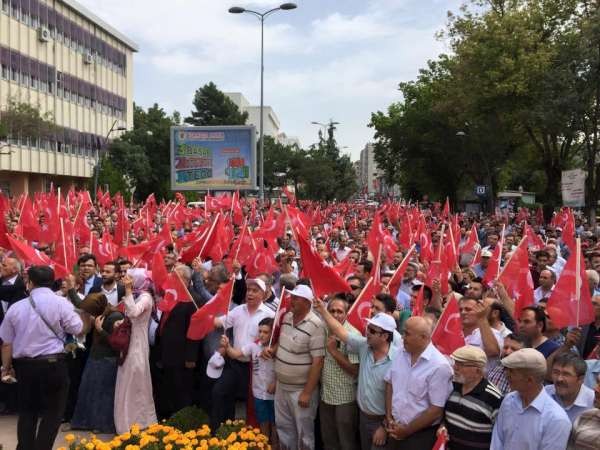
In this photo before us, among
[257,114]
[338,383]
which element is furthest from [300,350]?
[257,114]

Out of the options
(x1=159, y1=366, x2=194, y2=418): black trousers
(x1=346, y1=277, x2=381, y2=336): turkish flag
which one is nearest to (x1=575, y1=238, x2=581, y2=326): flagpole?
(x1=346, y1=277, x2=381, y2=336): turkish flag

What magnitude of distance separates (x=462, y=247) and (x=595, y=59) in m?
13.3

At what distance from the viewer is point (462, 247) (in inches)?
516

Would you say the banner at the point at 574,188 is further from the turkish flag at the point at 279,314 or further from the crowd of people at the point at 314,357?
the turkish flag at the point at 279,314

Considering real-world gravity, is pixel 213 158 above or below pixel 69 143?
below

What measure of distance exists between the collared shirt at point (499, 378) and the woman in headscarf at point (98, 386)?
358cm

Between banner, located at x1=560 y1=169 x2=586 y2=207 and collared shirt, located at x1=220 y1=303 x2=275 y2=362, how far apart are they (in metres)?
16.7

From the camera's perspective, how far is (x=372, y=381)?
188 inches

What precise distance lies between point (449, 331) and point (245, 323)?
1769 mm

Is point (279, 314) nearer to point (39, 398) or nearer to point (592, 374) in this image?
point (39, 398)

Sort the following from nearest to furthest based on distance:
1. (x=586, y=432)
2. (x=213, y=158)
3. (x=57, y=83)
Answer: (x=586, y=432)
(x=213, y=158)
(x=57, y=83)

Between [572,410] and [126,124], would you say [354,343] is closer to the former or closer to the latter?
[572,410]

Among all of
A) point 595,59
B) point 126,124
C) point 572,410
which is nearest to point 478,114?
point 595,59

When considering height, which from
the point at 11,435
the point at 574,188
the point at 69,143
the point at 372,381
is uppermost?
the point at 69,143
